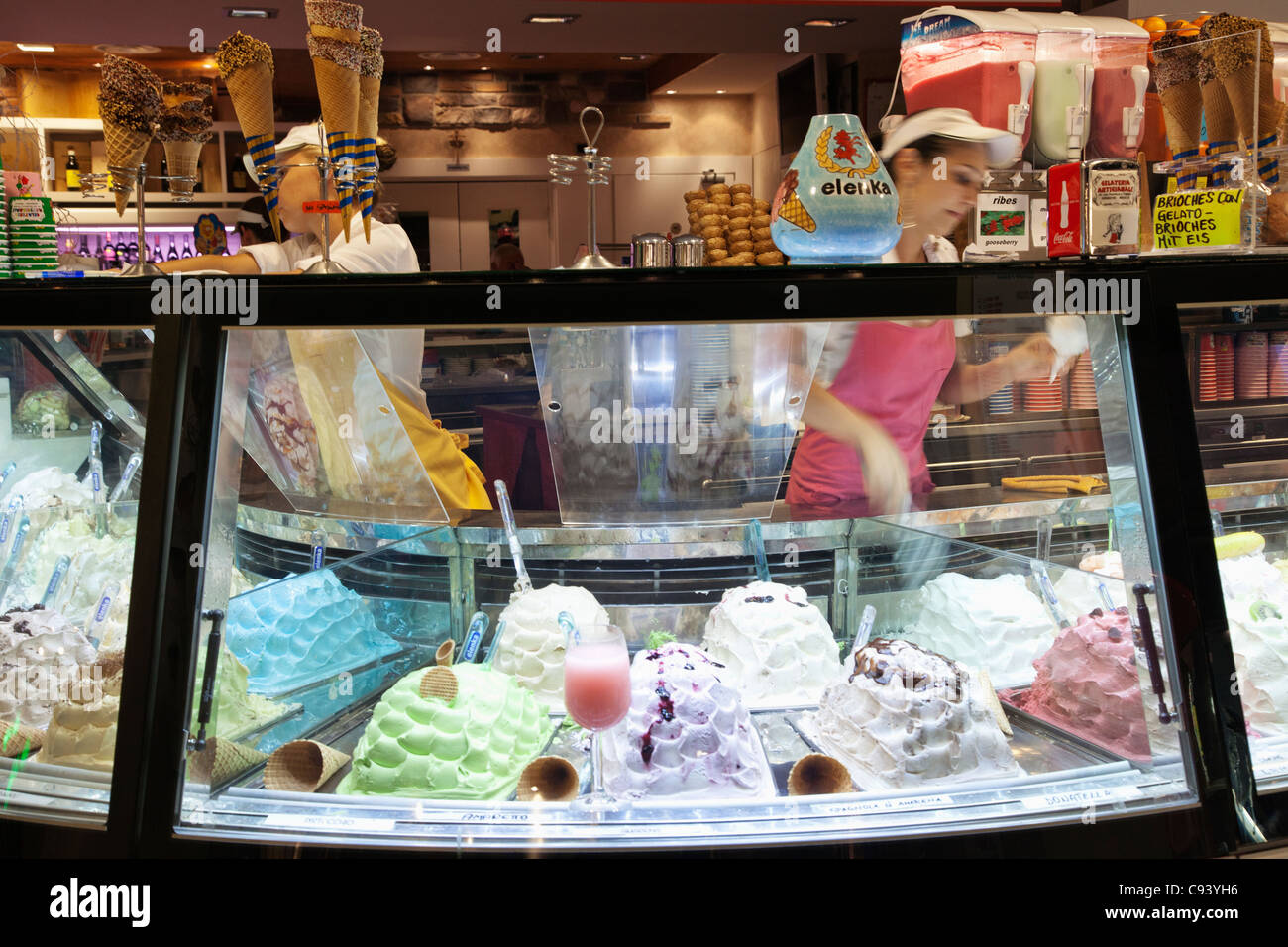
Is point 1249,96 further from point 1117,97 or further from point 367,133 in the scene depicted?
point 367,133

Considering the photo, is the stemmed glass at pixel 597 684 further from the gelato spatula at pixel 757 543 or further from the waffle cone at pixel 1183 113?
the waffle cone at pixel 1183 113

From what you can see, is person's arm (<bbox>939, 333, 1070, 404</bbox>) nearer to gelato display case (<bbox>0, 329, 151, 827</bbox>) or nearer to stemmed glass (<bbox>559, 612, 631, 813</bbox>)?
stemmed glass (<bbox>559, 612, 631, 813</bbox>)

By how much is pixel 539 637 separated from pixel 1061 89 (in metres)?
1.53

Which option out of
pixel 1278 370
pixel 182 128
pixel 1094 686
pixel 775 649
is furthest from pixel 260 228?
pixel 1094 686

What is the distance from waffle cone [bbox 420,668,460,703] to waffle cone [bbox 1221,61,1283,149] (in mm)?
1556

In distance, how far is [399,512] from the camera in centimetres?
206

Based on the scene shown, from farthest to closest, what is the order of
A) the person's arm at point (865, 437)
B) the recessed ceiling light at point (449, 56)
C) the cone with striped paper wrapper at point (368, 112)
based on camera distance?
1. the recessed ceiling light at point (449, 56)
2. the person's arm at point (865, 437)
3. the cone with striped paper wrapper at point (368, 112)

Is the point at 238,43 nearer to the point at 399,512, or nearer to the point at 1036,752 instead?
the point at 399,512

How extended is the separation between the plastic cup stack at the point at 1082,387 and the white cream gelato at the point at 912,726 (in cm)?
53

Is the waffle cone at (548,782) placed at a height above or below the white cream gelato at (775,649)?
below

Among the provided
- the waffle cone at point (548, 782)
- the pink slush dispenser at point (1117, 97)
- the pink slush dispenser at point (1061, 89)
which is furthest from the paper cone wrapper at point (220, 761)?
the pink slush dispenser at point (1117, 97)

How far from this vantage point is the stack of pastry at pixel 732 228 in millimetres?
3008

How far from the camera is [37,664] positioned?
5.18 feet
